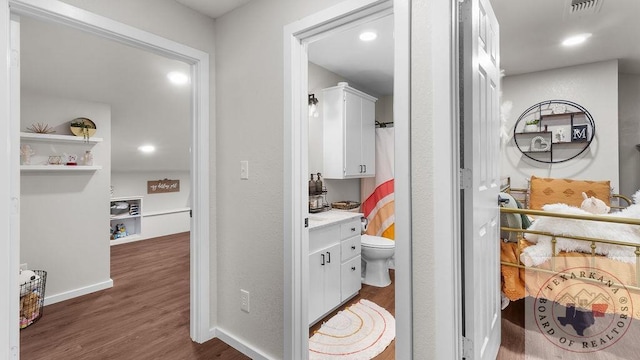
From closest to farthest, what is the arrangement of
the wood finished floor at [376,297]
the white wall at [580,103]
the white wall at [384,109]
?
the white wall at [580,103] → the wood finished floor at [376,297] → the white wall at [384,109]

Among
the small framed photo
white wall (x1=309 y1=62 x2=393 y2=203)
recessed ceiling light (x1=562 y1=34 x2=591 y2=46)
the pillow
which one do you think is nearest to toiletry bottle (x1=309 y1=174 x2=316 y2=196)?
white wall (x1=309 y1=62 x2=393 y2=203)

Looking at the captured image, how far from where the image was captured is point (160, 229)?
18.1 ft

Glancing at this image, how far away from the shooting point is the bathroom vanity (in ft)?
7.43

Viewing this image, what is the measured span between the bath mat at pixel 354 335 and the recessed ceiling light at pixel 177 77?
2.72 m

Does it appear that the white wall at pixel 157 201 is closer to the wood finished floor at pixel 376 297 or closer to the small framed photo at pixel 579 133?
the wood finished floor at pixel 376 297

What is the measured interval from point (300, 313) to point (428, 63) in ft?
4.78

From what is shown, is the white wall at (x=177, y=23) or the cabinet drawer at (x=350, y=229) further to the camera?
the cabinet drawer at (x=350, y=229)

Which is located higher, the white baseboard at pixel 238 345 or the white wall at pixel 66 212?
the white wall at pixel 66 212

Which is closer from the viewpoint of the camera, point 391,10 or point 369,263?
point 391,10

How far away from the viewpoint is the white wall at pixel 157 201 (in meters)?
5.07

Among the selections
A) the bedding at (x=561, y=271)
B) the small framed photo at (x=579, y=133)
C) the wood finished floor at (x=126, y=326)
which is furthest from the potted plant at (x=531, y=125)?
the wood finished floor at (x=126, y=326)

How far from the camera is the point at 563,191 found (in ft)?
7.89
